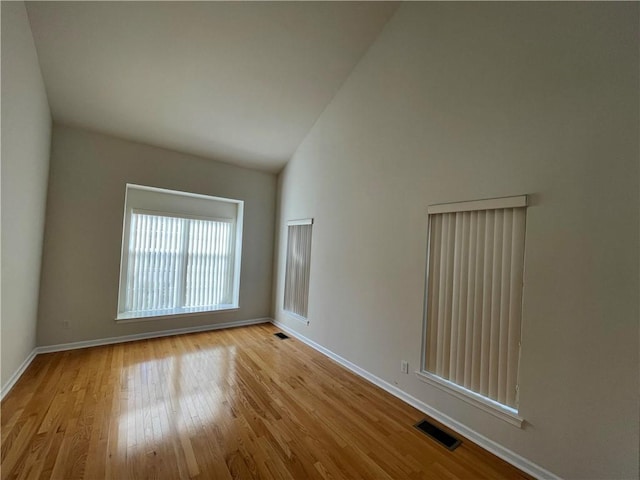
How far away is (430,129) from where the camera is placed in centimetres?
267

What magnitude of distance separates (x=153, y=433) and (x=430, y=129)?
358 centimetres

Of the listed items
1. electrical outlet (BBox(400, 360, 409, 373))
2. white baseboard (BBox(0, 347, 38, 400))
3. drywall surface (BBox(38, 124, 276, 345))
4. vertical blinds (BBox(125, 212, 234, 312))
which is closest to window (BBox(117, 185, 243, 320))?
vertical blinds (BBox(125, 212, 234, 312))

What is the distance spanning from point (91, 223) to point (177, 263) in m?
1.31

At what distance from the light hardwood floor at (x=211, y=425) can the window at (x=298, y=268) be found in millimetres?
1262

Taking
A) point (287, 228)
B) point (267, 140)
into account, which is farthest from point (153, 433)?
point (267, 140)

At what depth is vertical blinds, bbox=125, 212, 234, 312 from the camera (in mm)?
4199

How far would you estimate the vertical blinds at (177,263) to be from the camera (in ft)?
13.8

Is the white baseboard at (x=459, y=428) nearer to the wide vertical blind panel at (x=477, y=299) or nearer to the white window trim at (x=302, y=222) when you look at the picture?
the wide vertical blind panel at (x=477, y=299)

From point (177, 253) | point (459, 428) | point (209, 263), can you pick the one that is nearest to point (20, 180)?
point (177, 253)

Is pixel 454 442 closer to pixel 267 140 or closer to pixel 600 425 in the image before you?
pixel 600 425

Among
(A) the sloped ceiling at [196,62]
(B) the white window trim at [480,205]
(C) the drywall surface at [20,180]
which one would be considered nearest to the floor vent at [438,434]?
(B) the white window trim at [480,205]

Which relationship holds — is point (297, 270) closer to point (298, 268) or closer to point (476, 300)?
point (298, 268)

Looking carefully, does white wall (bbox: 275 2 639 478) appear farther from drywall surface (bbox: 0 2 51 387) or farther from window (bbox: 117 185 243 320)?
drywall surface (bbox: 0 2 51 387)

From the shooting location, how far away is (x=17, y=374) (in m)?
2.71
